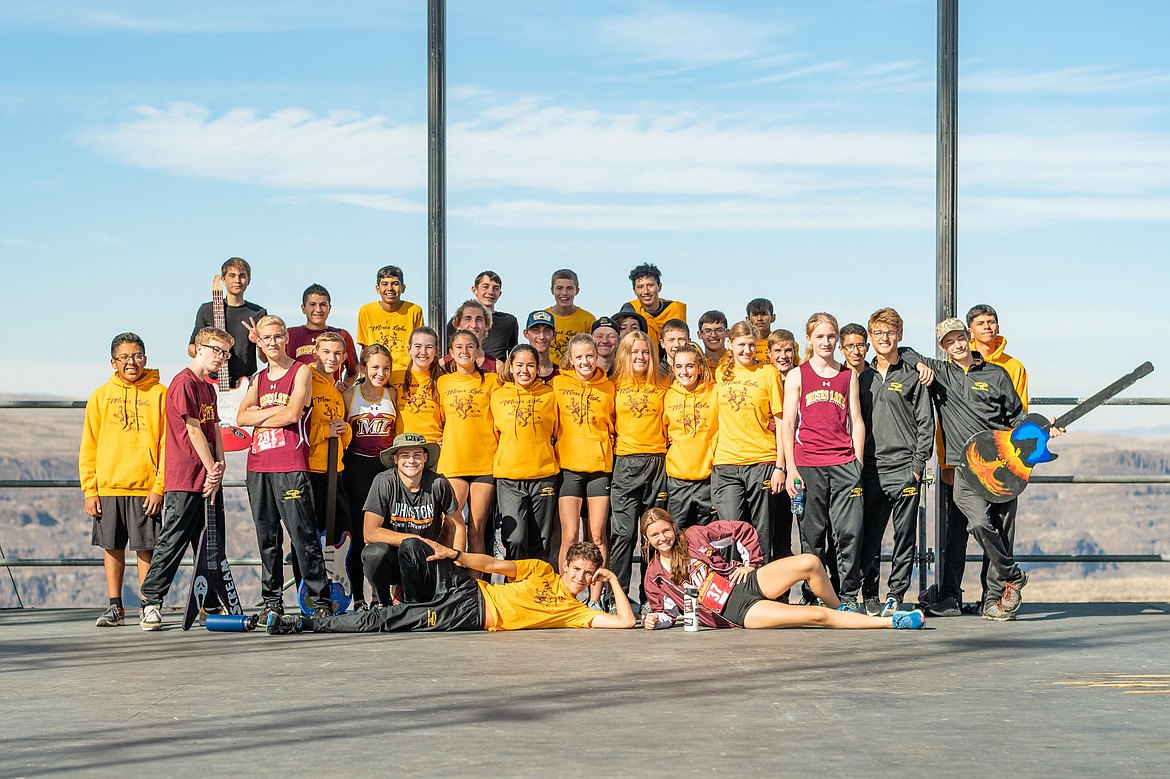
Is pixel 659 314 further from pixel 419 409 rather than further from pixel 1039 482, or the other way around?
pixel 1039 482

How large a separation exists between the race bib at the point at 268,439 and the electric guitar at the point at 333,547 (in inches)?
12.3

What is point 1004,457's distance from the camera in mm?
7758

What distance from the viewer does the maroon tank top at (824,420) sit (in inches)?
305

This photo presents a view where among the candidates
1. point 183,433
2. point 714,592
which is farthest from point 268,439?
point 714,592

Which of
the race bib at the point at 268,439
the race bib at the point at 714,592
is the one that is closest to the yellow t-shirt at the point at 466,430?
the race bib at the point at 268,439

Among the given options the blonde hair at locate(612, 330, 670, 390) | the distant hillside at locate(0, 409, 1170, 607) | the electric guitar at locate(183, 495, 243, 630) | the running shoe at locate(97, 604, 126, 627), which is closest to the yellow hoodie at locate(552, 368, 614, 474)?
the blonde hair at locate(612, 330, 670, 390)

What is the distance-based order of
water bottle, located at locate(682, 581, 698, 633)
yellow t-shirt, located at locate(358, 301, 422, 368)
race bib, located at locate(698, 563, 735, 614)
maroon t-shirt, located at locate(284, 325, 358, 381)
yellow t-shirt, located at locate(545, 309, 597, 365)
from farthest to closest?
1. yellow t-shirt, located at locate(545, 309, 597, 365)
2. yellow t-shirt, located at locate(358, 301, 422, 368)
3. maroon t-shirt, located at locate(284, 325, 358, 381)
4. race bib, located at locate(698, 563, 735, 614)
5. water bottle, located at locate(682, 581, 698, 633)

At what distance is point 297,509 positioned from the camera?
24.6 feet

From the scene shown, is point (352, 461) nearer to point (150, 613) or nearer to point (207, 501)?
point (207, 501)

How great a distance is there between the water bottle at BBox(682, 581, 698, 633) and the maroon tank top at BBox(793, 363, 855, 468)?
3.43ft

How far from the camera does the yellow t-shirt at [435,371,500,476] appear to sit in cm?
794

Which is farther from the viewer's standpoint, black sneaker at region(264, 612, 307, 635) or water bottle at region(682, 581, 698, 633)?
water bottle at region(682, 581, 698, 633)

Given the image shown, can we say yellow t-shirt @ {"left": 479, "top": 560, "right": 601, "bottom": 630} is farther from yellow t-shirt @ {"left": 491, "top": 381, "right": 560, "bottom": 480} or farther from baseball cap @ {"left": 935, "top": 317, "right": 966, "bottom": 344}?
baseball cap @ {"left": 935, "top": 317, "right": 966, "bottom": 344}

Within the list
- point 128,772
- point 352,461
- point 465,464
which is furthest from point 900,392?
point 128,772
